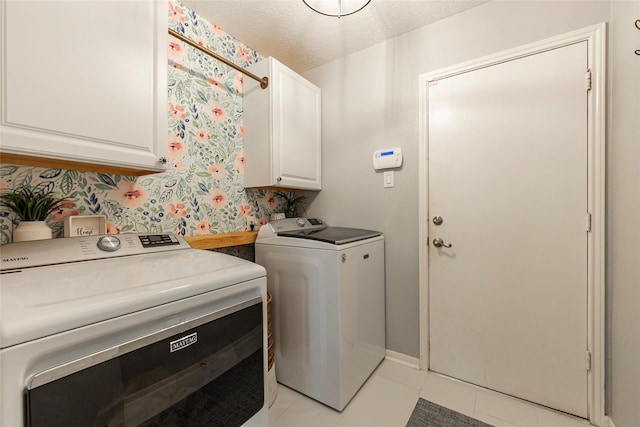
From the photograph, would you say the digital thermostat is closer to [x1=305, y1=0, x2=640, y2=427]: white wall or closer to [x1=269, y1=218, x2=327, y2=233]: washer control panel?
[x1=305, y1=0, x2=640, y2=427]: white wall

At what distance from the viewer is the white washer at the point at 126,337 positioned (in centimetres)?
53

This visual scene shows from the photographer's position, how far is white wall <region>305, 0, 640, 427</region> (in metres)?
1.18

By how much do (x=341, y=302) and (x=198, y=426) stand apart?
858mm

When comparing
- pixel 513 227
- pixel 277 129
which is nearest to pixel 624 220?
pixel 513 227

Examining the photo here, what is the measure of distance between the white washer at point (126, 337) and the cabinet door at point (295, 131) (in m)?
0.98

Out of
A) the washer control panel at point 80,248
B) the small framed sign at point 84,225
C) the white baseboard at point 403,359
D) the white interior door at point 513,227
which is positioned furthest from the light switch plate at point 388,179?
the small framed sign at point 84,225

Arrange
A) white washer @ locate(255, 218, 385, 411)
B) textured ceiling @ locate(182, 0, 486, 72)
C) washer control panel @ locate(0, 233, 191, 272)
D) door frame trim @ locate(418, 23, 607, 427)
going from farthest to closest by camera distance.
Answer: textured ceiling @ locate(182, 0, 486, 72), white washer @ locate(255, 218, 385, 411), door frame trim @ locate(418, 23, 607, 427), washer control panel @ locate(0, 233, 191, 272)

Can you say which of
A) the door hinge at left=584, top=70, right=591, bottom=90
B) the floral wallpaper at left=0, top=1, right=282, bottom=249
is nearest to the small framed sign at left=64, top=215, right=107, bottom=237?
the floral wallpaper at left=0, top=1, right=282, bottom=249

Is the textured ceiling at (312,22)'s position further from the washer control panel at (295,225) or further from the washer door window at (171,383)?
the washer door window at (171,383)

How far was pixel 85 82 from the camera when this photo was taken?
38.3 inches

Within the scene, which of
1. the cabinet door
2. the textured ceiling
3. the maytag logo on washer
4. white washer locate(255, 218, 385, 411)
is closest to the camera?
Answer: the maytag logo on washer

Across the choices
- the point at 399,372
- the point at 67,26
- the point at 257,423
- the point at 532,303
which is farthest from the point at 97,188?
the point at 532,303

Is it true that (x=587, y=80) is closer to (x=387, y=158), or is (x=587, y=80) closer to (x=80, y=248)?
(x=387, y=158)

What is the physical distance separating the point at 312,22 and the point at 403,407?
2503 mm
